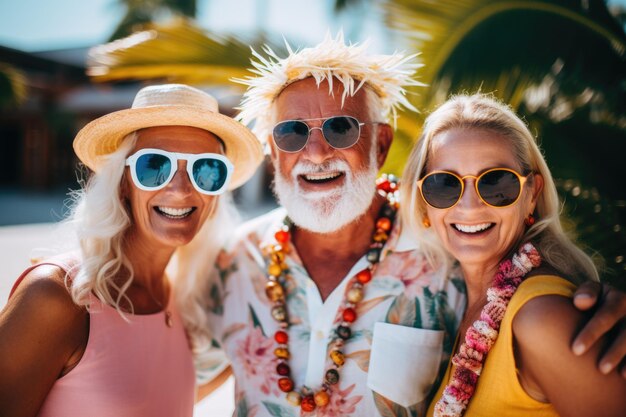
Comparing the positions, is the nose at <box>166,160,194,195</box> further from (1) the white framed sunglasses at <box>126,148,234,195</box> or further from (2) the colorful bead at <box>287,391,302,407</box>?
(2) the colorful bead at <box>287,391,302,407</box>

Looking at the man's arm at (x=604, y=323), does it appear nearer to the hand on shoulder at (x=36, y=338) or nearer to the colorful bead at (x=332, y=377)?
the colorful bead at (x=332, y=377)

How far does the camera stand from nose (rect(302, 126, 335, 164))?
8.23ft

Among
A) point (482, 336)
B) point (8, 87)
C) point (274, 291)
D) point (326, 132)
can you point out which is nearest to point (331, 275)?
point (274, 291)

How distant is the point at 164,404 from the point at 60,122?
21267 millimetres

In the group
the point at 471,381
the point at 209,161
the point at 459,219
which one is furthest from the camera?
the point at 209,161

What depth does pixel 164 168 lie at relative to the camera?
2.19m

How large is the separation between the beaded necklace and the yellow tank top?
0.77 m

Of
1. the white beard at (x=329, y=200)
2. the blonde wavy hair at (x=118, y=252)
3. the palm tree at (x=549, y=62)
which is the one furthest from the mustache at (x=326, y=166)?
the palm tree at (x=549, y=62)

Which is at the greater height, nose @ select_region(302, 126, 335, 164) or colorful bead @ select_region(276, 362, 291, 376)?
nose @ select_region(302, 126, 335, 164)

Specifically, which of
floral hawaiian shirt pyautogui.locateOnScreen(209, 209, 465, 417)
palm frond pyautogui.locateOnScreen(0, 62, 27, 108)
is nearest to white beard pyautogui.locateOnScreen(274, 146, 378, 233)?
floral hawaiian shirt pyautogui.locateOnScreen(209, 209, 465, 417)

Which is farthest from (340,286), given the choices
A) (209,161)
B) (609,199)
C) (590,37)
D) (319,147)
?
(590,37)

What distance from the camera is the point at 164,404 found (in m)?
2.18

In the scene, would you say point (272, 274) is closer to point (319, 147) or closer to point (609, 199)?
point (319, 147)

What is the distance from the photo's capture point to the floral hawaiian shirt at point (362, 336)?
2.25 m
